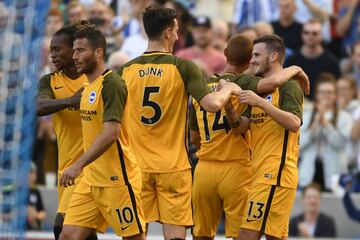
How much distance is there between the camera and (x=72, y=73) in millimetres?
12148

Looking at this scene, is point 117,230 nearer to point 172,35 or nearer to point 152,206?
point 152,206

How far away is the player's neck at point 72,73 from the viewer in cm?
1213

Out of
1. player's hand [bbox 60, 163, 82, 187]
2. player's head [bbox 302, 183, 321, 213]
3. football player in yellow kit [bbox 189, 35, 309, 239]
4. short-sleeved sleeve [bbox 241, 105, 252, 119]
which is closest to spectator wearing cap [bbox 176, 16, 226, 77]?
player's head [bbox 302, 183, 321, 213]

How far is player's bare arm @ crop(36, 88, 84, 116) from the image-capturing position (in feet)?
38.2

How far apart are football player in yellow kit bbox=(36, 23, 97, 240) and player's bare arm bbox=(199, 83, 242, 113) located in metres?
1.48

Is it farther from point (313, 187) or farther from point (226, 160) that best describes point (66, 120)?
point (313, 187)

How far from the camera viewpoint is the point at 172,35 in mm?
11477

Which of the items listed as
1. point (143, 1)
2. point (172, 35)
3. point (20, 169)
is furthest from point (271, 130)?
point (143, 1)

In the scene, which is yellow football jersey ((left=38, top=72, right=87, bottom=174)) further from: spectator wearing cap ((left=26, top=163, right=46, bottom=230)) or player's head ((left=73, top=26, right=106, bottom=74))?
spectator wearing cap ((left=26, top=163, right=46, bottom=230))

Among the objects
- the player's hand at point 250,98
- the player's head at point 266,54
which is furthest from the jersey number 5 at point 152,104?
the player's head at point 266,54

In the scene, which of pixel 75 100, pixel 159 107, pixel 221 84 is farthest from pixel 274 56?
pixel 75 100

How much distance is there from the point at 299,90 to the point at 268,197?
1.05 meters

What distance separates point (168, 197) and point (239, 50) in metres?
1.60

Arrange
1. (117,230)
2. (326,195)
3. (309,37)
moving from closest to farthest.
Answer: (117,230) < (326,195) < (309,37)
